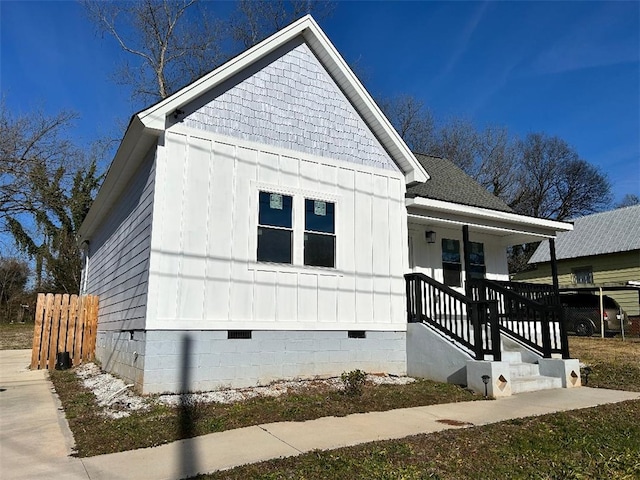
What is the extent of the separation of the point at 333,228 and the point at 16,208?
61.2ft

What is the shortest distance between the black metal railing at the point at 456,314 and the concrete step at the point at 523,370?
0.57 meters

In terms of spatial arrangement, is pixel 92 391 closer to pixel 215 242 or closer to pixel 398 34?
pixel 215 242

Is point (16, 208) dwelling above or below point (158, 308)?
above

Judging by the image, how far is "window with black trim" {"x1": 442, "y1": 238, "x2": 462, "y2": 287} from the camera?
12.2m

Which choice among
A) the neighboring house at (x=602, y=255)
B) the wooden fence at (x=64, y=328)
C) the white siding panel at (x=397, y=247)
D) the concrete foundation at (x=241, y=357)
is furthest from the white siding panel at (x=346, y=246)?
the neighboring house at (x=602, y=255)

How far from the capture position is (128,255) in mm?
9391

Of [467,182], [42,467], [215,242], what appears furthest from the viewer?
[467,182]

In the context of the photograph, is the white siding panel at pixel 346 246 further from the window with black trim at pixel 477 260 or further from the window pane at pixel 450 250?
the window with black trim at pixel 477 260

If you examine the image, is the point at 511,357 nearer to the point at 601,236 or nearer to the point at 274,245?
the point at 274,245

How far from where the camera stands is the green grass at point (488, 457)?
395 cm

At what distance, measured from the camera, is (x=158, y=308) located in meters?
Answer: 7.17

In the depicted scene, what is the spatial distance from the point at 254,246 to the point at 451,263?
628cm

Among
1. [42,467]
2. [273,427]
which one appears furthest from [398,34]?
[42,467]

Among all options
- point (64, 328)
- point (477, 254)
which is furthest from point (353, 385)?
point (64, 328)
